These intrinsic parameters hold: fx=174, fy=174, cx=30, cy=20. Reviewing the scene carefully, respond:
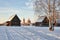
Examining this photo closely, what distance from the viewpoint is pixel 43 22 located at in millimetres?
81375

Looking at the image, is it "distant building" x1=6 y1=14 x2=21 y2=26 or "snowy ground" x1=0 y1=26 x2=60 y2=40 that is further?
"distant building" x1=6 y1=14 x2=21 y2=26

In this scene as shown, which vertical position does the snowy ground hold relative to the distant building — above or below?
above

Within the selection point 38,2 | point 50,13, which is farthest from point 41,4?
point 50,13

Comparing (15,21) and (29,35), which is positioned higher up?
(29,35)

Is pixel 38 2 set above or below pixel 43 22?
above

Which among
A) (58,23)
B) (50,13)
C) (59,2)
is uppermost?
(59,2)

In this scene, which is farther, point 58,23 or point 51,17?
point 58,23

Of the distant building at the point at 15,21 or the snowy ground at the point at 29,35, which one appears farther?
the distant building at the point at 15,21

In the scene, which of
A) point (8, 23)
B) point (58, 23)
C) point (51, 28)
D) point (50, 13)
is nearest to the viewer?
point (51, 28)

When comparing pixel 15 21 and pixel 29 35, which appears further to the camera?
pixel 15 21

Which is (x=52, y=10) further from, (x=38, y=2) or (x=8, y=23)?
(x=8, y=23)

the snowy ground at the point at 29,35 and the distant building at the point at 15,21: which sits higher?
the snowy ground at the point at 29,35

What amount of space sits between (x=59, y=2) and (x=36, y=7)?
15.1 feet

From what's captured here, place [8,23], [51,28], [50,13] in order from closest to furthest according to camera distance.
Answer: [51,28], [50,13], [8,23]
